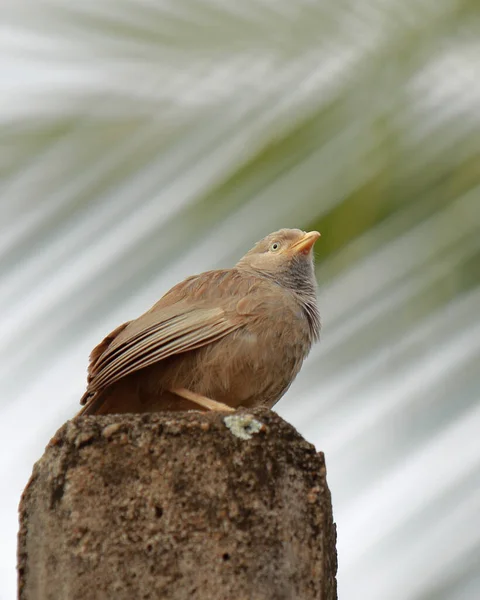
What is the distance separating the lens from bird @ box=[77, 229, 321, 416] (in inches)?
203

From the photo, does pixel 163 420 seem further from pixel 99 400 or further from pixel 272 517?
pixel 99 400

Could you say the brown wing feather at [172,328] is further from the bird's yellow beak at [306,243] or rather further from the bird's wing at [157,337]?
the bird's yellow beak at [306,243]

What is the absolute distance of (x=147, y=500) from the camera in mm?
3365

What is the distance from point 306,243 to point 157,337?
4.96 feet

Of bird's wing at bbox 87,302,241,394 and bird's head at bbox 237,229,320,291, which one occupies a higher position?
bird's head at bbox 237,229,320,291

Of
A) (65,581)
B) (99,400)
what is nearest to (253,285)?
(99,400)

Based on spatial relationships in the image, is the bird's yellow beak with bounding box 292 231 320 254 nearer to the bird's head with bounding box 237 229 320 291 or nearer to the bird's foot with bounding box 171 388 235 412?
the bird's head with bounding box 237 229 320 291

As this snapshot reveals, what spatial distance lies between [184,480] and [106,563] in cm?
38

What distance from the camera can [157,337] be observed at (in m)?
5.22

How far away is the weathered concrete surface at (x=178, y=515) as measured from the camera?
330 centimetres

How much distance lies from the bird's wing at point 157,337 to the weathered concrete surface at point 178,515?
1.52m

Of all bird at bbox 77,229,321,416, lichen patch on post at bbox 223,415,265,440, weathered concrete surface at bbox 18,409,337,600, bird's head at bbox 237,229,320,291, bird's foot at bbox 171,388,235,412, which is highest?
bird's head at bbox 237,229,320,291

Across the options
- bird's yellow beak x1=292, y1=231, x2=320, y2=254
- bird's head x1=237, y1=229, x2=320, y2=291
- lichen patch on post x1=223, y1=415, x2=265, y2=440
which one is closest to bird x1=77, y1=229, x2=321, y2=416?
bird's head x1=237, y1=229, x2=320, y2=291

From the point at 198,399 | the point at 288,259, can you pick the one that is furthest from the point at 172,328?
the point at 288,259
